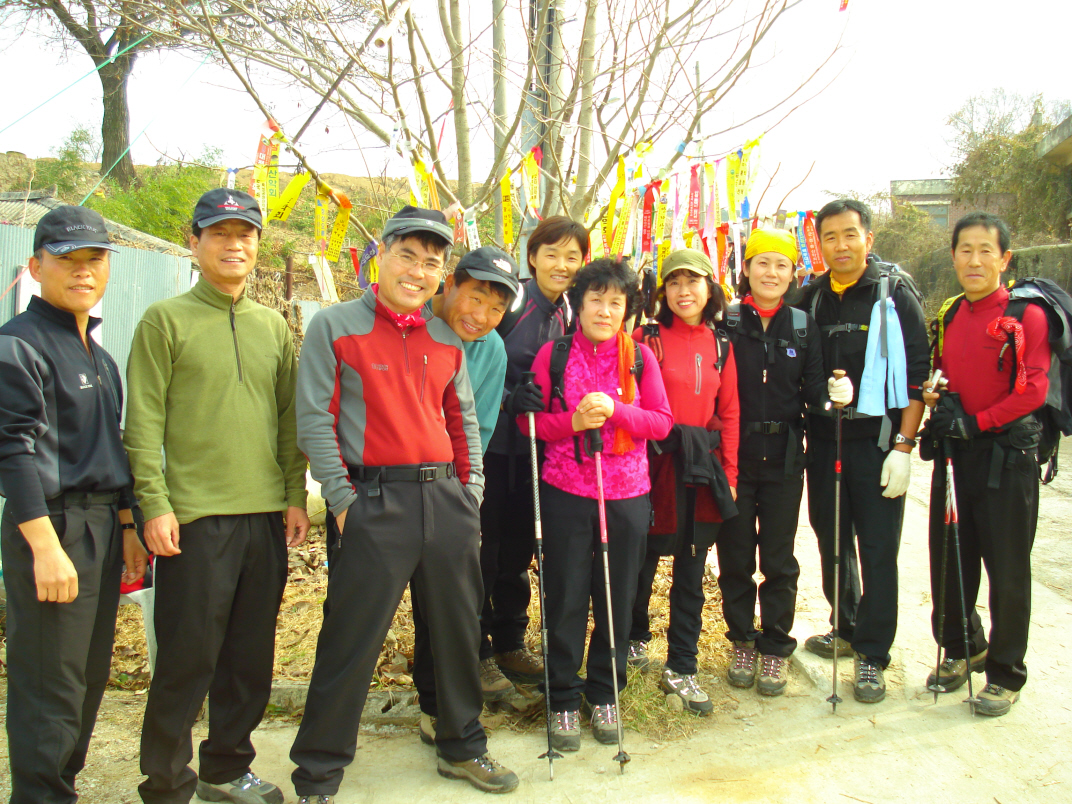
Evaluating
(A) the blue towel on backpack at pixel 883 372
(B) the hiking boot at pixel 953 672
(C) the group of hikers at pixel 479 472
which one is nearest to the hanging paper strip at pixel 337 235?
(C) the group of hikers at pixel 479 472

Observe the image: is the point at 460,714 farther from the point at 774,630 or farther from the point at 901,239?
the point at 901,239


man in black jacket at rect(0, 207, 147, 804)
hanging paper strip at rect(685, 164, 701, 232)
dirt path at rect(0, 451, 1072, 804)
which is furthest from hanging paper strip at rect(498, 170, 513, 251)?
dirt path at rect(0, 451, 1072, 804)

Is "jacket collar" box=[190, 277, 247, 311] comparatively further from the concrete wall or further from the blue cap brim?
the concrete wall

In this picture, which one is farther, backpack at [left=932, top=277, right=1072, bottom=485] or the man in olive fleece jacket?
backpack at [left=932, top=277, right=1072, bottom=485]

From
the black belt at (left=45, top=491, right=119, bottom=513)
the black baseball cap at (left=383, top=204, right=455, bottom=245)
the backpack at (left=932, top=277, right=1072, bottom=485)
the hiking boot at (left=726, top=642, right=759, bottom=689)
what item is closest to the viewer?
the black belt at (left=45, top=491, right=119, bottom=513)

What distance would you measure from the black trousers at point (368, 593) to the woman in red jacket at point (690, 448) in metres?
1.14

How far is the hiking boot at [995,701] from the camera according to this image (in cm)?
337

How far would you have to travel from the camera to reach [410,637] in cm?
421

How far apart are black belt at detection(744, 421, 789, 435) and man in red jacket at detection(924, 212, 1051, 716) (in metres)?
0.71

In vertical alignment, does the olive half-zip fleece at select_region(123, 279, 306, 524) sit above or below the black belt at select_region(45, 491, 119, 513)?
above

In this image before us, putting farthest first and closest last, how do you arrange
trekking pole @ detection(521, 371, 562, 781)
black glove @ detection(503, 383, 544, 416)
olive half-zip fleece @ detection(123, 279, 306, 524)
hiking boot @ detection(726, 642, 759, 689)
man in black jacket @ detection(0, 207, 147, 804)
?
1. hiking boot @ detection(726, 642, 759, 689)
2. black glove @ detection(503, 383, 544, 416)
3. trekking pole @ detection(521, 371, 562, 781)
4. olive half-zip fleece @ detection(123, 279, 306, 524)
5. man in black jacket @ detection(0, 207, 147, 804)

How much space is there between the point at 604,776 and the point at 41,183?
19458 millimetres

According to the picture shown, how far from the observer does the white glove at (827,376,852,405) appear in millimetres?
3443

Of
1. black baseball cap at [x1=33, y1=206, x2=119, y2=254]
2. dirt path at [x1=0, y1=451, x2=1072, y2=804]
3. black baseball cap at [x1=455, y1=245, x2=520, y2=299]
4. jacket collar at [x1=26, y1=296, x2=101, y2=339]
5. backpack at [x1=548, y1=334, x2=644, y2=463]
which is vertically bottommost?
dirt path at [x1=0, y1=451, x2=1072, y2=804]
